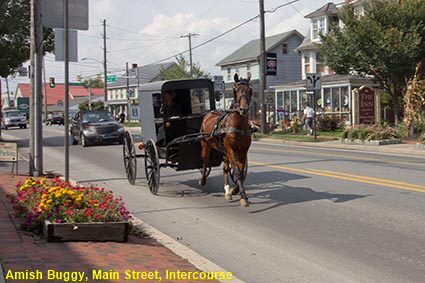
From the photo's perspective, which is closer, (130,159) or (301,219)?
A: (301,219)

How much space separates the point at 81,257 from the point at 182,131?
6177mm

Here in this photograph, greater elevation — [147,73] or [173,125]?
[147,73]

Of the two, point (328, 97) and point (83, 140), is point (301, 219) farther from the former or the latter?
point (328, 97)

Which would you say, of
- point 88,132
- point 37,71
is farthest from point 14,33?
point 37,71

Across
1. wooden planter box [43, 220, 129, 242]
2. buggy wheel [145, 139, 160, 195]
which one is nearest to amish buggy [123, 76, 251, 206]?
buggy wheel [145, 139, 160, 195]

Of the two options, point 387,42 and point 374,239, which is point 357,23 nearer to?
point 387,42

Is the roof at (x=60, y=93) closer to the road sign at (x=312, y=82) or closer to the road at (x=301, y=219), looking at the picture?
the road sign at (x=312, y=82)

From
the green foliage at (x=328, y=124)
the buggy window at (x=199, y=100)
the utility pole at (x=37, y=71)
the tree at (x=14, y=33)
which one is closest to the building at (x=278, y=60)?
the green foliage at (x=328, y=124)

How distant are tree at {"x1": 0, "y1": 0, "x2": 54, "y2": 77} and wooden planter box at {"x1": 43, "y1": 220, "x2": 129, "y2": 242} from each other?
75.3 ft

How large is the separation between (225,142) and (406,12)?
2139 centimetres

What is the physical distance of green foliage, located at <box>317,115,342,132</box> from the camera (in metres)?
33.4

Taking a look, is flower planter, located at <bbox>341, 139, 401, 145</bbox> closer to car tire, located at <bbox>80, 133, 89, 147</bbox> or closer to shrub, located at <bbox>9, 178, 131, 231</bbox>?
car tire, located at <bbox>80, 133, 89, 147</bbox>

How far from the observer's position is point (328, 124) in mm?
33344

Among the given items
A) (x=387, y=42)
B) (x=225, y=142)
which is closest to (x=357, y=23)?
(x=387, y=42)
